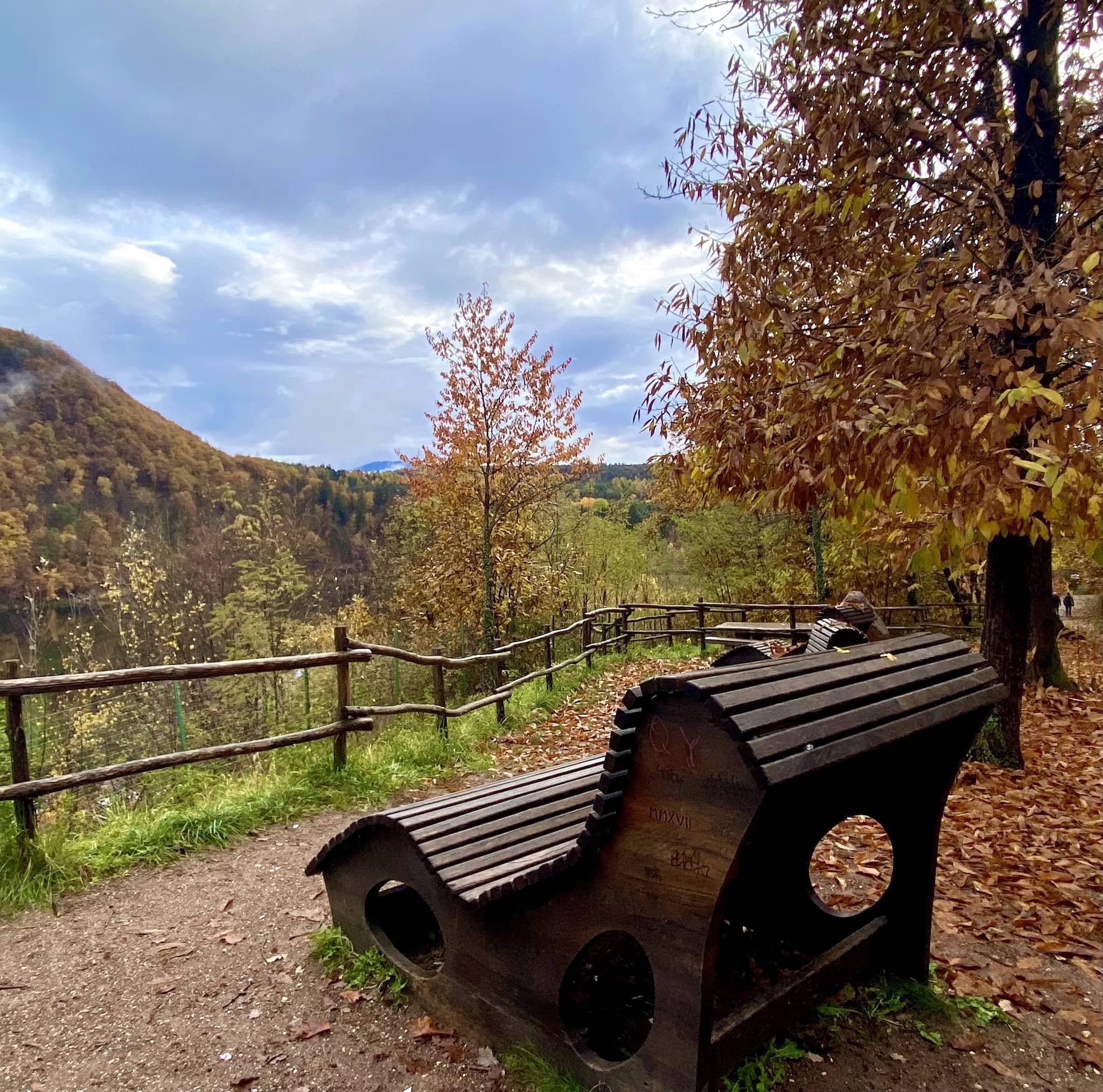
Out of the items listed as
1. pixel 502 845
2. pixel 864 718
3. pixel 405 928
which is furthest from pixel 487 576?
pixel 864 718

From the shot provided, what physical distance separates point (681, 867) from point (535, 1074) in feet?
3.28

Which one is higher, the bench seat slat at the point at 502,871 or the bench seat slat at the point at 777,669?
the bench seat slat at the point at 777,669

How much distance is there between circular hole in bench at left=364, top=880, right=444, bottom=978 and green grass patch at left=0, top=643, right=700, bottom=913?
1704 millimetres

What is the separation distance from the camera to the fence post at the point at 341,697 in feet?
17.5

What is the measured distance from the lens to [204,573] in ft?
63.9

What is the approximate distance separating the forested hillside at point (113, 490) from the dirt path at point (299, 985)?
45.1ft

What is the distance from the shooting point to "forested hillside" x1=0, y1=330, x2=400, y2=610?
19.7 metres

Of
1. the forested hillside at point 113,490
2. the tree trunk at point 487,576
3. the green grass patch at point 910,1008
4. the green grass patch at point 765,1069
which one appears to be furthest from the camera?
the forested hillside at point 113,490

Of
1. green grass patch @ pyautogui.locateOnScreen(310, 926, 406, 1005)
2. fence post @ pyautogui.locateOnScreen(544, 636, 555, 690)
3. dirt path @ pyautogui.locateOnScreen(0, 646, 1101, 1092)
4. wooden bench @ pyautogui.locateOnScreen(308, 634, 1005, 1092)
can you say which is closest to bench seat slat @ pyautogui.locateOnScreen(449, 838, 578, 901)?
wooden bench @ pyautogui.locateOnScreen(308, 634, 1005, 1092)

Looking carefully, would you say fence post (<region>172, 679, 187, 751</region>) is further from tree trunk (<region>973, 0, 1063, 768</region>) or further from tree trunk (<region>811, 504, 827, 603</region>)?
tree trunk (<region>811, 504, 827, 603</region>)

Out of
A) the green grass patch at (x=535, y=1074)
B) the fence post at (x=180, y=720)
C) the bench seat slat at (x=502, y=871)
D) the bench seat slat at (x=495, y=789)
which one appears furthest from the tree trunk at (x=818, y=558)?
the green grass patch at (x=535, y=1074)

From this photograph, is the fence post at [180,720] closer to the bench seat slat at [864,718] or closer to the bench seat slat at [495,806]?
the bench seat slat at [495,806]

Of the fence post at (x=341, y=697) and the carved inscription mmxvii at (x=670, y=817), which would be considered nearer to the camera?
the carved inscription mmxvii at (x=670, y=817)

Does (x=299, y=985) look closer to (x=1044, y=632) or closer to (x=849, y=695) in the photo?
(x=849, y=695)
